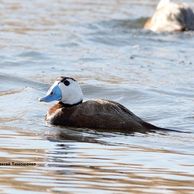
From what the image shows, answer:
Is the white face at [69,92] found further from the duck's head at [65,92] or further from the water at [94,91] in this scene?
the water at [94,91]

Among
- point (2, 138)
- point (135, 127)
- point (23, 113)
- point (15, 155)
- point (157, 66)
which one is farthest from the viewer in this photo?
point (157, 66)

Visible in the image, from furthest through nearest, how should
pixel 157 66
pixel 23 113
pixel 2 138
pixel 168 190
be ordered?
pixel 157 66 → pixel 23 113 → pixel 2 138 → pixel 168 190

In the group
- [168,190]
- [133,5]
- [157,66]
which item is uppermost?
[133,5]

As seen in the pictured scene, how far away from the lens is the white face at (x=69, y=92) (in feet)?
40.3

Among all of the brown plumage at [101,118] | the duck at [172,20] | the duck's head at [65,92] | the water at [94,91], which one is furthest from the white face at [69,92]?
the duck at [172,20]

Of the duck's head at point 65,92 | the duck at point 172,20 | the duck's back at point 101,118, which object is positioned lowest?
the duck's back at point 101,118

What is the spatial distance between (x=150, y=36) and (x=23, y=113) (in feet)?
30.0

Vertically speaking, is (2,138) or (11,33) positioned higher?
(11,33)

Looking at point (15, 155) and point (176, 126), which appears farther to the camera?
point (176, 126)

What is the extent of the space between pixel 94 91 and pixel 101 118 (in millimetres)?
3262

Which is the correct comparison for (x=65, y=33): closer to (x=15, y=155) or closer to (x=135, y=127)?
(x=135, y=127)

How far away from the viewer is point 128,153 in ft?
33.4

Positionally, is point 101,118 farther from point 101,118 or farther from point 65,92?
point 65,92

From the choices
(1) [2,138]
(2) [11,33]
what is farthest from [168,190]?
(2) [11,33]
